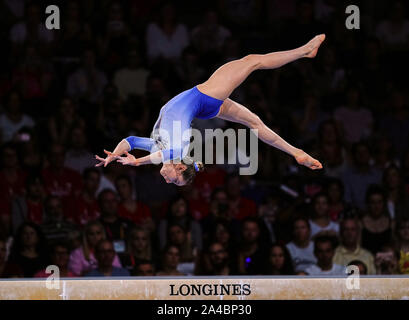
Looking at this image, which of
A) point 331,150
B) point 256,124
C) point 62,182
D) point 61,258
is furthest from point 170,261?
point 331,150

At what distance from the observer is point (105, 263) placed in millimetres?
8047

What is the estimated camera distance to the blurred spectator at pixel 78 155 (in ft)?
30.1

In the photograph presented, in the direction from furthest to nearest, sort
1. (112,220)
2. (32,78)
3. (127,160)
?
(32,78), (112,220), (127,160)

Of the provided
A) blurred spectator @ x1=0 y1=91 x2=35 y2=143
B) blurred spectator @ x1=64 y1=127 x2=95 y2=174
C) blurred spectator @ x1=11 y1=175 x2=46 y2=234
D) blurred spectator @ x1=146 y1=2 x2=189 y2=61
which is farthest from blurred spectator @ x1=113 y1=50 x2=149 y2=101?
blurred spectator @ x1=11 y1=175 x2=46 y2=234

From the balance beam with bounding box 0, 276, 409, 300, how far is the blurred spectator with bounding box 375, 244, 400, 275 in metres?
1.59

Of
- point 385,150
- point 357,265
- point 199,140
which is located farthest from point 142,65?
point 357,265

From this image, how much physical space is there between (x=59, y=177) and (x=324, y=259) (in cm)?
304

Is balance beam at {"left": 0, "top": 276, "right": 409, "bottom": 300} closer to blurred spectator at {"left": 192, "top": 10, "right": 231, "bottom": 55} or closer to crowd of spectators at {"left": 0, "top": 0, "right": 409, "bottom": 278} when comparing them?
crowd of spectators at {"left": 0, "top": 0, "right": 409, "bottom": 278}

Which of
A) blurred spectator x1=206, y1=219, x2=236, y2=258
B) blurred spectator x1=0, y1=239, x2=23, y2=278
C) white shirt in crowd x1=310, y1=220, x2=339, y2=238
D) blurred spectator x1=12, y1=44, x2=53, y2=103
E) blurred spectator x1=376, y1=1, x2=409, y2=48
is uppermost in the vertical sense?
blurred spectator x1=376, y1=1, x2=409, y2=48

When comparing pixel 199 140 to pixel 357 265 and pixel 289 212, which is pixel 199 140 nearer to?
pixel 289 212

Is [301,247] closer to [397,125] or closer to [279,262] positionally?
[279,262]

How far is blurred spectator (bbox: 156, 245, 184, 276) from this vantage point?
8094mm

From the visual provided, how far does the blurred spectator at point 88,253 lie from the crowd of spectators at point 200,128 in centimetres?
1

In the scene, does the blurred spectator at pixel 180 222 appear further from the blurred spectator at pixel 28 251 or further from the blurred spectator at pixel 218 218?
the blurred spectator at pixel 28 251
